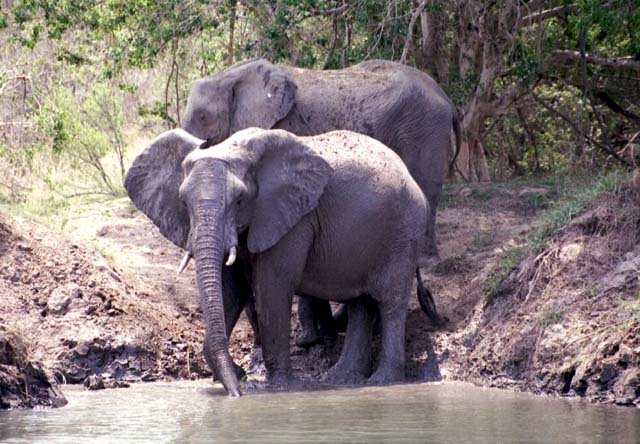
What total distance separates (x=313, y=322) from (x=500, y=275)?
1.69 metres

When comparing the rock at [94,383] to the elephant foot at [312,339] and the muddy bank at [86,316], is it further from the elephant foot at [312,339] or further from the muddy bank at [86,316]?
the elephant foot at [312,339]

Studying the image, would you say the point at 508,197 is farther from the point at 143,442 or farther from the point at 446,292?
the point at 143,442

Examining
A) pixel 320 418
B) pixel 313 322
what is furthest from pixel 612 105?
A: pixel 320 418

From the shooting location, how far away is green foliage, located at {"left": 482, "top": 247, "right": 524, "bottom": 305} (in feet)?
37.4

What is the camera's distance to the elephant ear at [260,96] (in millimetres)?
12977

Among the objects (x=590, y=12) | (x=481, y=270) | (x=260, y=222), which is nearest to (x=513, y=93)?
(x=590, y=12)

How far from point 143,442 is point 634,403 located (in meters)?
3.35

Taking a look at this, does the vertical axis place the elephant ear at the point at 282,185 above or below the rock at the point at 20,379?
above

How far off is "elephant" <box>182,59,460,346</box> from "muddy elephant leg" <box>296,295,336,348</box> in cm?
149

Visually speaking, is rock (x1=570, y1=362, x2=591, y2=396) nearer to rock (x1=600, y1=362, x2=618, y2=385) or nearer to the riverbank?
the riverbank

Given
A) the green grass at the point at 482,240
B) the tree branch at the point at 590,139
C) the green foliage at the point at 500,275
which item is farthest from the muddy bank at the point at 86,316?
the tree branch at the point at 590,139

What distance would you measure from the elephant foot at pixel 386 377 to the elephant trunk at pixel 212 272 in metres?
1.47

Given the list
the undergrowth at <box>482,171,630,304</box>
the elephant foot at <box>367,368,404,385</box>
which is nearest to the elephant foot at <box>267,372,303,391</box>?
the elephant foot at <box>367,368,404,385</box>

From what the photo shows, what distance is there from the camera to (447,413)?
8992 mm
